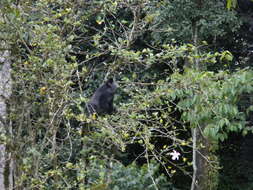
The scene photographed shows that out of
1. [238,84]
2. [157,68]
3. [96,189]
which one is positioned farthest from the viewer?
[157,68]

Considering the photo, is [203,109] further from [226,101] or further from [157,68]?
[157,68]

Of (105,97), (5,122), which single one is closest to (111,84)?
(105,97)

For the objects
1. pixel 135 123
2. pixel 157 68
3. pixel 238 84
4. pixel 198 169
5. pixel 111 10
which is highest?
pixel 111 10

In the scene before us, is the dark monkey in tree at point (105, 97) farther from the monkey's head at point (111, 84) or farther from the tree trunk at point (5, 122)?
the tree trunk at point (5, 122)

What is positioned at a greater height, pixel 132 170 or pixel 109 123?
pixel 109 123

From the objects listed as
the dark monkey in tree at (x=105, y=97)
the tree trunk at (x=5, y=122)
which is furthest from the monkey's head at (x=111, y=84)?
the tree trunk at (x=5, y=122)

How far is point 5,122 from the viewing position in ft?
12.2

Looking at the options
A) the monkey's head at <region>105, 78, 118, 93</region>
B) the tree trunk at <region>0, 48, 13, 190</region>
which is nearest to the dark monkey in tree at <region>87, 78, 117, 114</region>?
the monkey's head at <region>105, 78, 118, 93</region>

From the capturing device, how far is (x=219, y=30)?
755 cm

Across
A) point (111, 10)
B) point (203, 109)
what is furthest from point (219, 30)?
point (203, 109)

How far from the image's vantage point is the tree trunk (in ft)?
12.0

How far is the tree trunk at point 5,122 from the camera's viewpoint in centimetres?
367

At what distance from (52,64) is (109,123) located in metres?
0.74

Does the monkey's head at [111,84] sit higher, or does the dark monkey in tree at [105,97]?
the monkey's head at [111,84]
